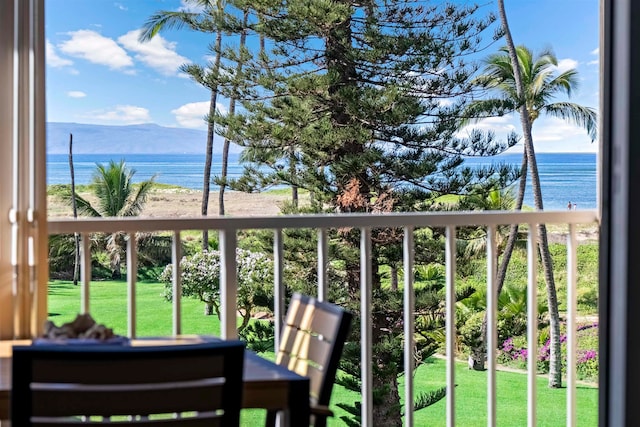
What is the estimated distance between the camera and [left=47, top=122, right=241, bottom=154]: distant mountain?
15141 mm

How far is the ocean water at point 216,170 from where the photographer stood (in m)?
13.7

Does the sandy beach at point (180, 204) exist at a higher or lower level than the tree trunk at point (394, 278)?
higher

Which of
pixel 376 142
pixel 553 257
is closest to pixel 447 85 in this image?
pixel 376 142

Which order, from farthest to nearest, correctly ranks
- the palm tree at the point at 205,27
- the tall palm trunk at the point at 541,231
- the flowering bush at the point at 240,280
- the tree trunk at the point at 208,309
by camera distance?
1. the tree trunk at the point at 208,309
2. the flowering bush at the point at 240,280
3. the tall palm trunk at the point at 541,231
4. the palm tree at the point at 205,27

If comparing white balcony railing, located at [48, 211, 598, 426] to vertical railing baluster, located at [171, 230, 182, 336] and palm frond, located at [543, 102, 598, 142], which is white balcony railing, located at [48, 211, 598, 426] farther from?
palm frond, located at [543, 102, 598, 142]

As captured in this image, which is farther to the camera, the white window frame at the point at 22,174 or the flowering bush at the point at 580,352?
the flowering bush at the point at 580,352

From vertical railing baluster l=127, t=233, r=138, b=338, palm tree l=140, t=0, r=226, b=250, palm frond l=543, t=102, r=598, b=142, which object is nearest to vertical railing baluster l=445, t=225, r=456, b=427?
vertical railing baluster l=127, t=233, r=138, b=338

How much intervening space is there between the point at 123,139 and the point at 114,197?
175 cm

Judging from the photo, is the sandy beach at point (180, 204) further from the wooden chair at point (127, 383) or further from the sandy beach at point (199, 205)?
the wooden chair at point (127, 383)

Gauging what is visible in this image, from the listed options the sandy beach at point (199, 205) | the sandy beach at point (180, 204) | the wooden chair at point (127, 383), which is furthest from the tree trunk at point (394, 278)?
the wooden chair at point (127, 383)

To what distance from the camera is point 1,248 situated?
8.79 feet

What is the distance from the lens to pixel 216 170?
13930 mm

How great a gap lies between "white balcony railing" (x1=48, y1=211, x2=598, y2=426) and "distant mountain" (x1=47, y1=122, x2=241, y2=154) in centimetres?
1232

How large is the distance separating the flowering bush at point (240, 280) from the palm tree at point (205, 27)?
29 cm
